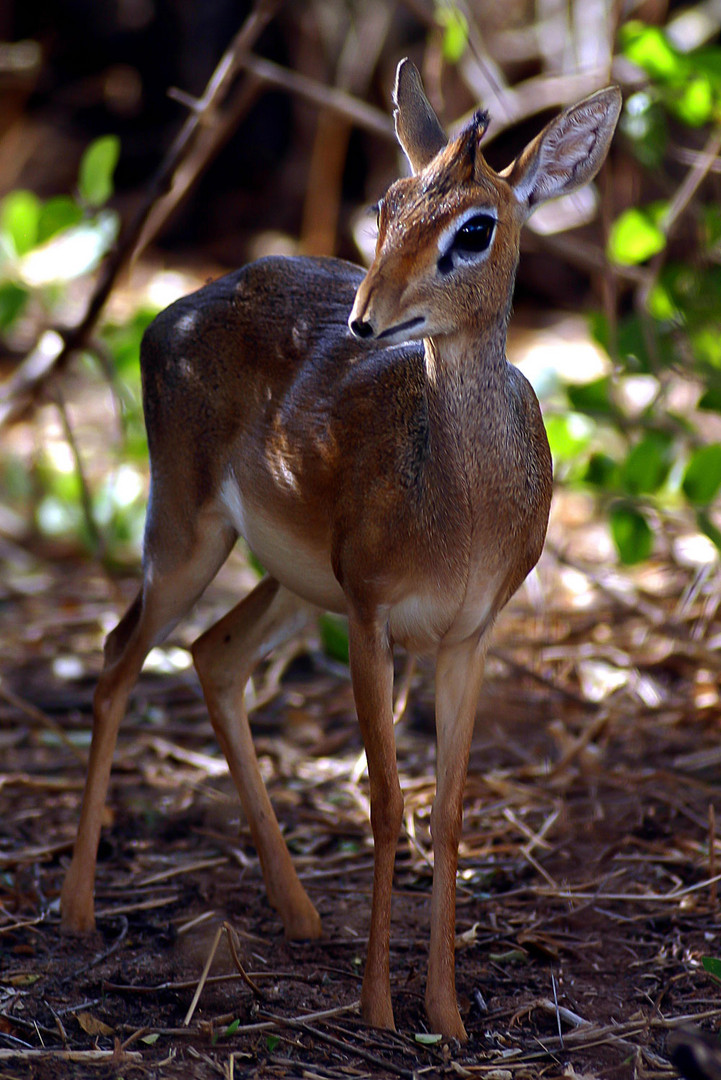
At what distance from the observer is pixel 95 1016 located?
3.77 m

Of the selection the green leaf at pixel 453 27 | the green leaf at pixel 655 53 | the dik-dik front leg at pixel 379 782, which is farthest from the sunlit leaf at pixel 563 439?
the dik-dik front leg at pixel 379 782

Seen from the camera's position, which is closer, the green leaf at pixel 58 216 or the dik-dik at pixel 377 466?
the dik-dik at pixel 377 466

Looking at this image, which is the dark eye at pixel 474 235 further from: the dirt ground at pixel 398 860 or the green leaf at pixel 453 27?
the green leaf at pixel 453 27

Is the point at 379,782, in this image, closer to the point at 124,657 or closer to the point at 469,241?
the point at 124,657

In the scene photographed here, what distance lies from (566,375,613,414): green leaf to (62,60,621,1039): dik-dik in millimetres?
2142

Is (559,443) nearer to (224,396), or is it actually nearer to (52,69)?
(224,396)

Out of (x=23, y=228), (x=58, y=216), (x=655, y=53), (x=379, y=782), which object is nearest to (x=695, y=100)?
(x=655, y=53)

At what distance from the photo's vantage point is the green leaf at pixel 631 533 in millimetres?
6004

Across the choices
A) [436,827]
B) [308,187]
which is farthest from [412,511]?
[308,187]

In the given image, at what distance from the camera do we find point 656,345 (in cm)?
635

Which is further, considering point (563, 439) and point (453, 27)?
point (563, 439)

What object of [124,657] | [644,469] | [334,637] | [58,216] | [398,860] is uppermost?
[58,216]

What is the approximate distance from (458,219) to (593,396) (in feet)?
10.5

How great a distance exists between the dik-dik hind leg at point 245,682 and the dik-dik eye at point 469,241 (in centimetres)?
194
